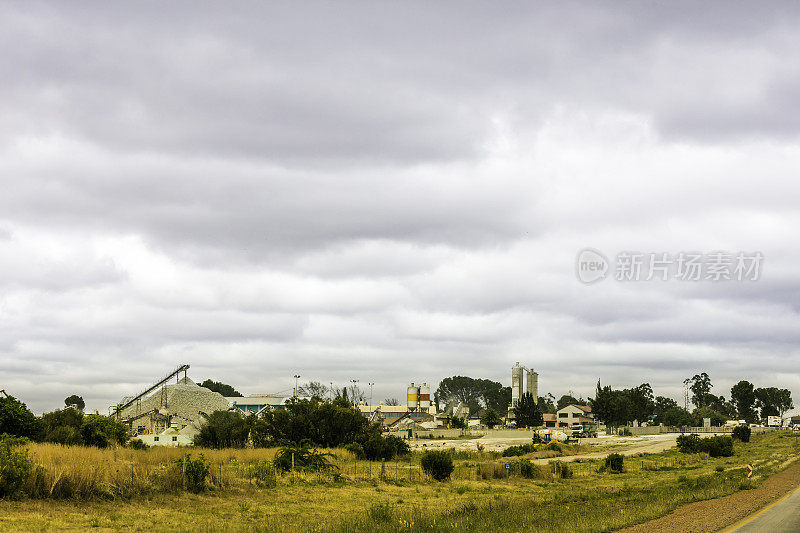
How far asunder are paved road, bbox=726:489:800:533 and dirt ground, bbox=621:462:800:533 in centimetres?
48

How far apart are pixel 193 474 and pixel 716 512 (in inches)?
954

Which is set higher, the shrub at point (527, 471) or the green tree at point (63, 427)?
the green tree at point (63, 427)

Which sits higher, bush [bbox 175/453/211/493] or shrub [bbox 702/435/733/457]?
bush [bbox 175/453/211/493]

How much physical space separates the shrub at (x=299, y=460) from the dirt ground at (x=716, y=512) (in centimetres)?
2336

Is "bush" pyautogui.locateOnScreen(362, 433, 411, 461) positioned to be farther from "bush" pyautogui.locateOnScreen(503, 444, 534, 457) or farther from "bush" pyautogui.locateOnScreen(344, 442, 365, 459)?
"bush" pyautogui.locateOnScreen(503, 444, 534, 457)

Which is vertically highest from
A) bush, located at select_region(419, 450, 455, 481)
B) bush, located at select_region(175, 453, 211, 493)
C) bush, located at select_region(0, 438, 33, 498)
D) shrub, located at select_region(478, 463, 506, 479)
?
bush, located at select_region(0, 438, 33, 498)

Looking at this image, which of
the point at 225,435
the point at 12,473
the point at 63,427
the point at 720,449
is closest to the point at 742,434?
the point at 720,449

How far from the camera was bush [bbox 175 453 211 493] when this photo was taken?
1291 inches

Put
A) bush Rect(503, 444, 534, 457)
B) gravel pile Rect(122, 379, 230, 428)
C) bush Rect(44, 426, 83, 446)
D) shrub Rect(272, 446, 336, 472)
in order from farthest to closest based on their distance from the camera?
1. gravel pile Rect(122, 379, 230, 428)
2. bush Rect(503, 444, 534, 457)
3. bush Rect(44, 426, 83, 446)
4. shrub Rect(272, 446, 336, 472)

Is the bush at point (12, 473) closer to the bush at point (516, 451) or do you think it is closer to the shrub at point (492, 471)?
the shrub at point (492, 471)

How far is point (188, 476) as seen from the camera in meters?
32.9

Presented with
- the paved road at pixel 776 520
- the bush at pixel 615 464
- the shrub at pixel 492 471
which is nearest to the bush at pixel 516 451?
the bush at pixel 615 464

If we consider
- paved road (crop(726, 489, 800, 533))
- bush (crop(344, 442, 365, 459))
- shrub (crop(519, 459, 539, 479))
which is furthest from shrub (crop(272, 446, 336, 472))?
paved road (crop(726, 489, 800, 533))

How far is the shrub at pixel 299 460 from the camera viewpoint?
42.8 metres
